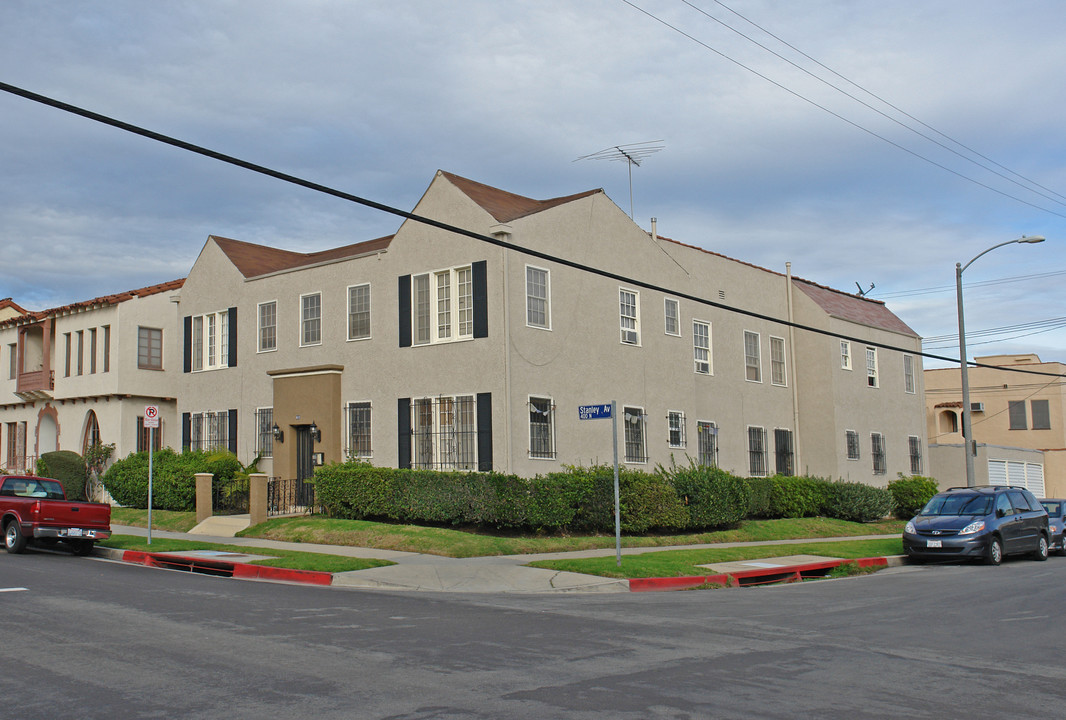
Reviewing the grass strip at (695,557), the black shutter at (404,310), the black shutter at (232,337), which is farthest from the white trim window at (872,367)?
the black shutter at (232,337)

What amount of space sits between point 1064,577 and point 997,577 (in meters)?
1.25

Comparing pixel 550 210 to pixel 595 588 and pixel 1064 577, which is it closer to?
pixel 595 588

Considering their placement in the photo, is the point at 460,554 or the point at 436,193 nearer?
the point at 460,554

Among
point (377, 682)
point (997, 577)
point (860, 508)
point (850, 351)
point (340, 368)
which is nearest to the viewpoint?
point (377, 682)

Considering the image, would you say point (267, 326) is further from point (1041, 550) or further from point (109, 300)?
point (1041, 550)

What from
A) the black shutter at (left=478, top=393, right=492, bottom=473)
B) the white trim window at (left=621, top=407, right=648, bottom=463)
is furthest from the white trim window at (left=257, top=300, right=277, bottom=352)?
the white trim window at (left=621, top=407, right=648, bottom=463)

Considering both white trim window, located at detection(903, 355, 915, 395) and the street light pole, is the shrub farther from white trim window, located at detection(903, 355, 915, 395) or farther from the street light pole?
white trim window, located at detection(903, 355, 915, 395)

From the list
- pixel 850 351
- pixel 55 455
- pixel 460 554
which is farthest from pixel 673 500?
pixel 55 455

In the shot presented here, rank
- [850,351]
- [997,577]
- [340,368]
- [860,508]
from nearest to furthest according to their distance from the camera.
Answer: [997,577], [340,368], [860,508], [850,351]

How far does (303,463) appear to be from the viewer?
2589 cm

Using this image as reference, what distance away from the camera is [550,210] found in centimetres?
2378

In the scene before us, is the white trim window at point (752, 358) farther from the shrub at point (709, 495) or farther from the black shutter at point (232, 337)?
the black shutter at point (232, 337)

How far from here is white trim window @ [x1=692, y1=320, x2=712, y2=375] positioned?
29.5 metres

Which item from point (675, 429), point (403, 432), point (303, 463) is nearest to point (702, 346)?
point (675, 429)
